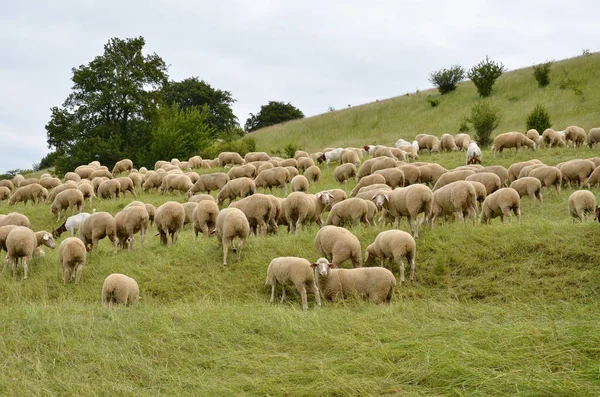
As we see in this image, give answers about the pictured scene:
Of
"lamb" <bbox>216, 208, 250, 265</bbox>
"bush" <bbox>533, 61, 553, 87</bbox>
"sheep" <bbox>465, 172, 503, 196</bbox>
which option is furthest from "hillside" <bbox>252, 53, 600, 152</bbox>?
"lamb" <bbox>216, 208, 250, 265</bbox>

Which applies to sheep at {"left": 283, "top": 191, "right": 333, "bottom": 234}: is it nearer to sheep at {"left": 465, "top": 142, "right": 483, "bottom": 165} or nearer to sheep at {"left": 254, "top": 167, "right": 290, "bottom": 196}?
sheep at {"left": 254, "top": 167, "right": 290, "bottom": 196}

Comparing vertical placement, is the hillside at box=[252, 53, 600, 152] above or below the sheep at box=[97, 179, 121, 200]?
above

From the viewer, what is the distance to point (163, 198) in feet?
81.3

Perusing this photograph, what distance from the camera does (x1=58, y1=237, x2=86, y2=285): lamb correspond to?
12617 millimetres

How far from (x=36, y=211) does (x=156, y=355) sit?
18.6m

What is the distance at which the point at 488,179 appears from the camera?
16.8 meters

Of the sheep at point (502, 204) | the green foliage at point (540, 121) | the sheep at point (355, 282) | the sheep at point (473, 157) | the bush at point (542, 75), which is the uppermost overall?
the bush at point (542, 75)

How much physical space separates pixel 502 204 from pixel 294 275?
6621mm

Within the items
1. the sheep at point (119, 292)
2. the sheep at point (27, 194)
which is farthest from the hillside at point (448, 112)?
the sheep at point (119, 292)

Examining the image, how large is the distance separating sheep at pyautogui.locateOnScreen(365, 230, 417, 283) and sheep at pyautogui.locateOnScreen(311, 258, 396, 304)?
798 millimetres

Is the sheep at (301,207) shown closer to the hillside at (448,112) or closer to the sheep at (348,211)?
the sheep at (348,211)

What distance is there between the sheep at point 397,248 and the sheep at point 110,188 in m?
16.1

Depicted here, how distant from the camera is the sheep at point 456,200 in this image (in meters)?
13.8

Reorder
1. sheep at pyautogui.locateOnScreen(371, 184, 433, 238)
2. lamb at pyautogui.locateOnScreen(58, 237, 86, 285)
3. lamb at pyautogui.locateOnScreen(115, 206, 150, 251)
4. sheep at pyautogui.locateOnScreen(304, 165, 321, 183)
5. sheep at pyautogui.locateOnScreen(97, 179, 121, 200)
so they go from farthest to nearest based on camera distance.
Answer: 1. sheep at pyautogui.locateOnScreen(304, 165, 321, 183)
2. sheep at pyautogui.locateOnScreen(97, 179, 121, 200)
3. lamb at pyautogui.locateOnScreen(115, 206, 150, 251)
4. sheep at pyautogui.locateOnScreen(371, 184, 433, 238)
5. lamb at pyautogui.locateOnScreen(58, 237, 86, 285)
